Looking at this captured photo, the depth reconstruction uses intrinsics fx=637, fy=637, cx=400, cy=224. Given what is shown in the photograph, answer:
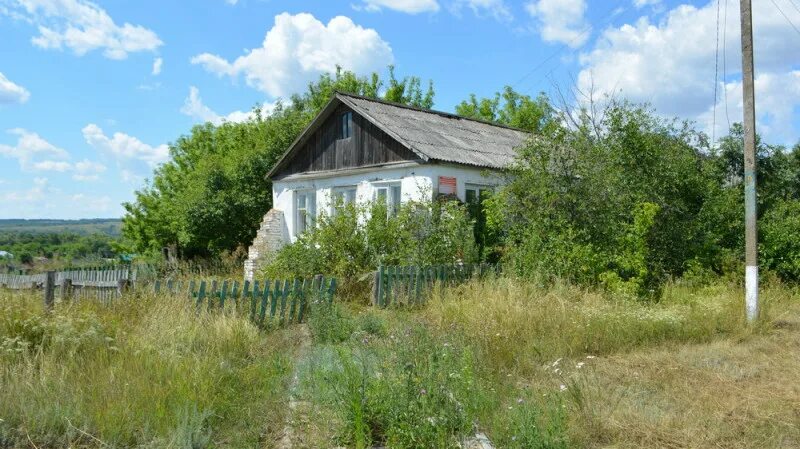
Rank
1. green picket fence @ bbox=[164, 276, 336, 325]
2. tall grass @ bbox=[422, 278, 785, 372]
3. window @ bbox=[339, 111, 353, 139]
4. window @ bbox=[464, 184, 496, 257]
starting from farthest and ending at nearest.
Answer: window @ bbox=[339, 111, 353, 139]
window @ bbox=[464, 184, 496, 257]
green picket fence @ bbox=[164, 276, 336, 325]
tall grass @ bbox=[422, 278, 785, 372]

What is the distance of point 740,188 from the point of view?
48.9 ft

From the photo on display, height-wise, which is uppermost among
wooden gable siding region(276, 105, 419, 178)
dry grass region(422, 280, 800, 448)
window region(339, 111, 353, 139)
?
window region(339, 111, 353, 139)

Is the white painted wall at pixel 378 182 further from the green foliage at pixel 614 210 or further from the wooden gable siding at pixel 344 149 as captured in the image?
the green foliage at pixel 614 210

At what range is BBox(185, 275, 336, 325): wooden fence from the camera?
8.98 metres

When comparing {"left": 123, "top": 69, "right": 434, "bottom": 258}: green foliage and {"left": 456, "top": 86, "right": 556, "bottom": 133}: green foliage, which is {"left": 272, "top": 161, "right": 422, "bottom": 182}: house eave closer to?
{"left": 123, "top": 69, "right": 434, "bottom": 258}: green foliage

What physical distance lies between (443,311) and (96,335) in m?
4.62

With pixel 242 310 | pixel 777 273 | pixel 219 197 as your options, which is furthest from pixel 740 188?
pixel 219 197

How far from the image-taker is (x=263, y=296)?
9.49 metres

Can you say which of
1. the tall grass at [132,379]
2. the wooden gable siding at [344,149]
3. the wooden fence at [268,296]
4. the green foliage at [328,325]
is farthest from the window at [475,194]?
the tall grass at [132,379]

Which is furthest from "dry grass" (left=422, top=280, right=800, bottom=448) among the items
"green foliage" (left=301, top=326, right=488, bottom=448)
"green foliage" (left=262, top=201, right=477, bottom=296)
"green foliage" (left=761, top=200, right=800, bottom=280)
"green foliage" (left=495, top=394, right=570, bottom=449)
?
"green foliage" (left=262, top=201, right=477, bottom=296)

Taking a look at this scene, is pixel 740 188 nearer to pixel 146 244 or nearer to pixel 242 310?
pixel 242 310

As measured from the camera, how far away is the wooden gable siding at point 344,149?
16.7 metres

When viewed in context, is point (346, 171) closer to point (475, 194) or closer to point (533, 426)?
point (475, 194)

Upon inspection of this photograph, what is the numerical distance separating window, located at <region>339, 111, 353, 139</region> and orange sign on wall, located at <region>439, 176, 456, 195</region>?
13.2 feet
